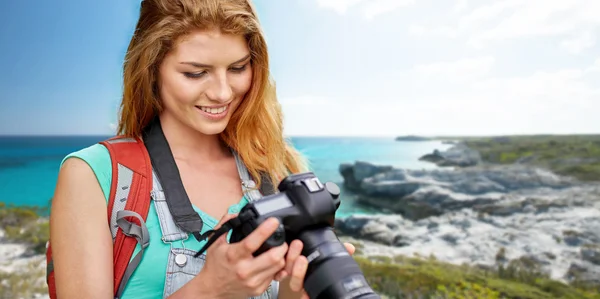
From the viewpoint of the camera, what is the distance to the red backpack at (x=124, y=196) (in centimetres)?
127

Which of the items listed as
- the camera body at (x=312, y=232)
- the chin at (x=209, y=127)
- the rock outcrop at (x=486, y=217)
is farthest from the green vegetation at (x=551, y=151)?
the camera body at (x=312, y=232)

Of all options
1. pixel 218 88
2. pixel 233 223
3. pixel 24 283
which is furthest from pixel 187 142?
pixel 24 283

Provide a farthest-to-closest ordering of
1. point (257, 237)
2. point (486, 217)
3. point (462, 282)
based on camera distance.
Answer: point (486, 217) → point (462, 282) → point (257, 237)

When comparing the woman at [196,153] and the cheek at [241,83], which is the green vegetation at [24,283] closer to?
the woman at [196,153]

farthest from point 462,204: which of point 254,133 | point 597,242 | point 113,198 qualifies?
point 113,198

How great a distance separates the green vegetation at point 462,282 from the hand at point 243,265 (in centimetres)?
394

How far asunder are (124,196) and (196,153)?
0.39 metres

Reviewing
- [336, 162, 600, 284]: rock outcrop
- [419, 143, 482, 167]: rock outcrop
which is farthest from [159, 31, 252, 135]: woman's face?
[419, 143, 482, 167]: rock outcrop

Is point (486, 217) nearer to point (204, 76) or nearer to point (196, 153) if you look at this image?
point (196, 153)

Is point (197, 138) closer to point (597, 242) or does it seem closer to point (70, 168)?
point (70, 168)

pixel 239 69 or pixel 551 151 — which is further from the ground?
pixel 239 69

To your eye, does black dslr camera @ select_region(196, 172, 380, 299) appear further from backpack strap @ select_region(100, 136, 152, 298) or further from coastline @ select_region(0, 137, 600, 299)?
coastline @ select_region(0, 137, 600, 299)

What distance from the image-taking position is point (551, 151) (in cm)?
835

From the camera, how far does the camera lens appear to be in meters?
1.05
